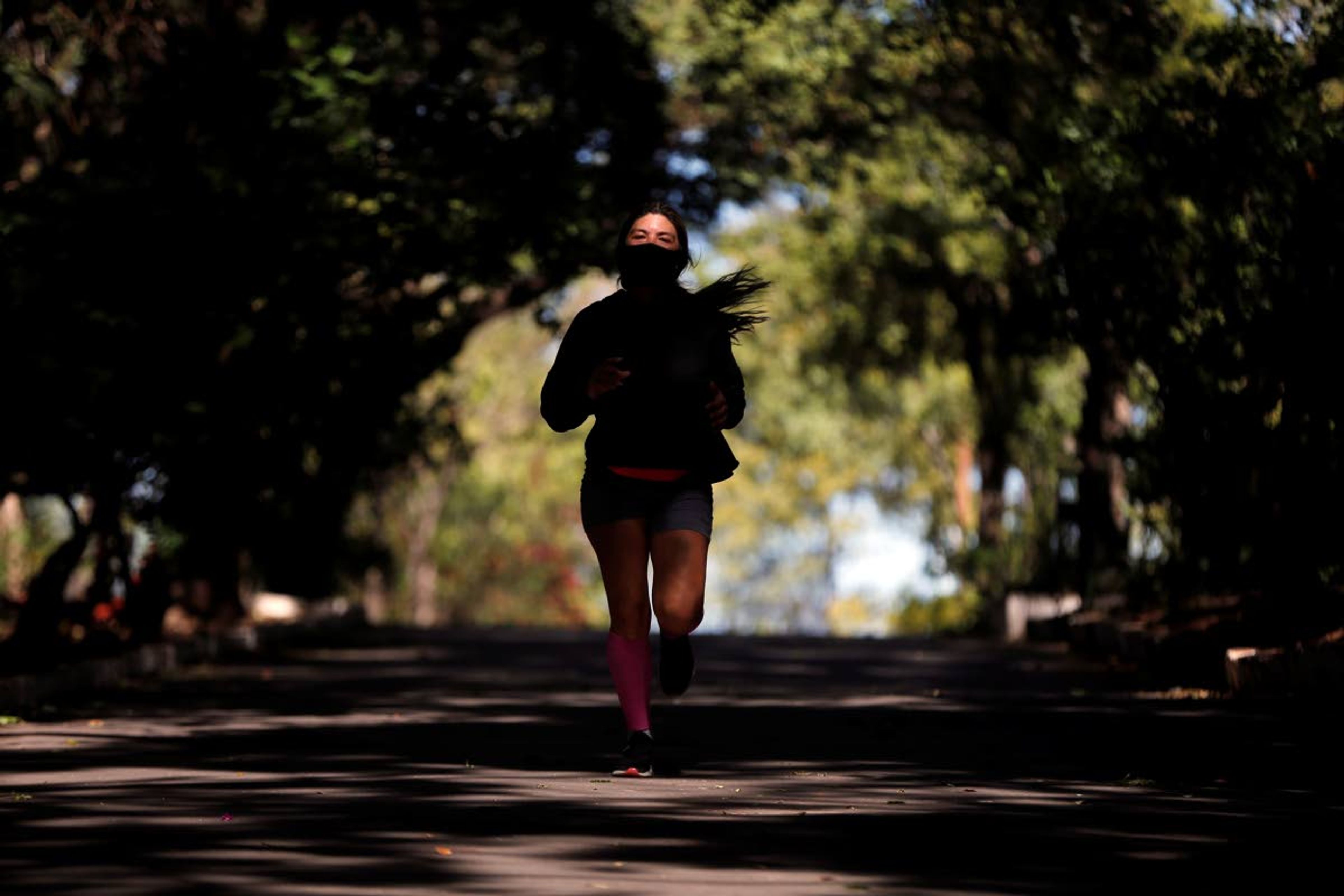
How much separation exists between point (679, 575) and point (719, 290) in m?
1.10

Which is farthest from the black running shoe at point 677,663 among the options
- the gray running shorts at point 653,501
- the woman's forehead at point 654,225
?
the woman's forehead at point 654,225

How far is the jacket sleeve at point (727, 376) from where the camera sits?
981 centimetres

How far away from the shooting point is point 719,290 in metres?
10.1

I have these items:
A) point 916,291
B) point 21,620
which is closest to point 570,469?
point 916,291

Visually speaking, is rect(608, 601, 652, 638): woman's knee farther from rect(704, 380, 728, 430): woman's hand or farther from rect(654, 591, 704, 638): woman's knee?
rect(704, 380, 728, 430): woman's hand

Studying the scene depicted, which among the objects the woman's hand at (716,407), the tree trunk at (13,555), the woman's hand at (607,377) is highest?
the tree trunk at (13,555)

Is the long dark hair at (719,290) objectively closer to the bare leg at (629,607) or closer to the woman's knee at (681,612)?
the bare leg at (629,607)

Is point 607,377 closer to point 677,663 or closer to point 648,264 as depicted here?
point 648,264

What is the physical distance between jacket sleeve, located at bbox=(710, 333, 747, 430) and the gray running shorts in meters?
0.28

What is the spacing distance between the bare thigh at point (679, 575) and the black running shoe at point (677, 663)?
0.52ft

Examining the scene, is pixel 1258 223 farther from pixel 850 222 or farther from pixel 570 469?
pixel 570 469

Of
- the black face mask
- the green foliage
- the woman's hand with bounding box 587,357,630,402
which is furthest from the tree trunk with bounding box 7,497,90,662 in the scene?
the woman's hand with bounding box 587,357,630,402

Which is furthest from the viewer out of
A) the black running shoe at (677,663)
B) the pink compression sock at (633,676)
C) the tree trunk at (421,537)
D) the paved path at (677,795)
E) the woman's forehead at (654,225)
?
the tree trunk at (421,537)

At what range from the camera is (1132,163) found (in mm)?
17031
